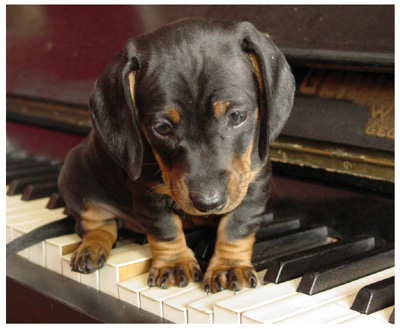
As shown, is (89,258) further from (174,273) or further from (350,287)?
(350,287)

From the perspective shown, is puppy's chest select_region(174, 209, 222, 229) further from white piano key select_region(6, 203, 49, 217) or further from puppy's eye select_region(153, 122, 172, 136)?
white piano key select_region(6, 203, 49, 217)

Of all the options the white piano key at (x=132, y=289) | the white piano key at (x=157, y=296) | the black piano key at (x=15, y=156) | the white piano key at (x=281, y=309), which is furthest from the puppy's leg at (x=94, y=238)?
the black piano key at (x=15, y=156)

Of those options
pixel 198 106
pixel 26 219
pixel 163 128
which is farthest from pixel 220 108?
pixel 26 219

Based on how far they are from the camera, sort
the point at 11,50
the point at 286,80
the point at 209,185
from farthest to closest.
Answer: the point at 11,50 → the point at 286,80 → the point at 209,185

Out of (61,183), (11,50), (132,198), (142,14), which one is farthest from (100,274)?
(11,50)

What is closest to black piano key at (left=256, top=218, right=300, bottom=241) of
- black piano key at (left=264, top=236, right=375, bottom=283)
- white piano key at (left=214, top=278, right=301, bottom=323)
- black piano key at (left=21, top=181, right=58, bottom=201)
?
black piano key at (left=264, top=236, right=375, bottom=283)

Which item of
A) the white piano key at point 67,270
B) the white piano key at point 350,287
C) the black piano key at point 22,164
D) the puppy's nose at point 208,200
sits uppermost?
the puppy's nose at point 208,200

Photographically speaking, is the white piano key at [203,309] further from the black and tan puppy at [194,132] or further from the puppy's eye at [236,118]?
the puppy's eye at [236,118]

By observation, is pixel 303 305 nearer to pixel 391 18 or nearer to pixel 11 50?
pixel 391 18
